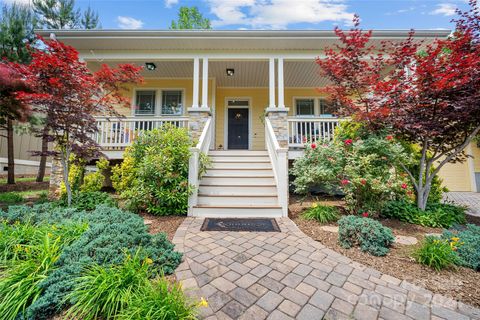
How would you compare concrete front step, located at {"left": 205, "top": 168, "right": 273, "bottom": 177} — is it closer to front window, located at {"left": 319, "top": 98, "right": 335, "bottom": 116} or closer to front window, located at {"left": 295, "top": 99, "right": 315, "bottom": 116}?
front window, located at {"left": 319, "top": 98, "right": 335, "bottom": 116}

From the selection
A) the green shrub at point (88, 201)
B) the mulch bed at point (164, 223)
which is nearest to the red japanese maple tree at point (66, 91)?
the green shrub at point (88, 201)

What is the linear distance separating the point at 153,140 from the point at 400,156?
4883 millimetres

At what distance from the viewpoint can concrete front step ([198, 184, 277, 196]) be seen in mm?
4250

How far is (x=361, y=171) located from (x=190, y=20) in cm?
1642

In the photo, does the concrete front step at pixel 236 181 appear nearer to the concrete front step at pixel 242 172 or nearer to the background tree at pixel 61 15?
the concrete front step at pixel 242 172

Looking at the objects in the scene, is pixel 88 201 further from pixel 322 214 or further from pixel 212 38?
pixel 212 38

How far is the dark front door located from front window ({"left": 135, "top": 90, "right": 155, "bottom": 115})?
10.2 ft

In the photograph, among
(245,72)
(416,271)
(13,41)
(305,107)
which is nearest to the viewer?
(416,271)

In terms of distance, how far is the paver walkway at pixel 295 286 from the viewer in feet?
4.76

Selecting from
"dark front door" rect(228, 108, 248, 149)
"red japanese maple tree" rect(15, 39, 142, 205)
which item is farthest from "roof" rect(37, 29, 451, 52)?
"dark front door" rect(228, 108, 248, 149)

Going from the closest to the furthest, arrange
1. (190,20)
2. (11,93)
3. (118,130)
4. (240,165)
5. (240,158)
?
(11,93), (240,165), (240,158), (118,130), (190,20)

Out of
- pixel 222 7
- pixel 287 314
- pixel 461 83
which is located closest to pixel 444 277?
pixel 287 314

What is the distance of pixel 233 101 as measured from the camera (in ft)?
27.8

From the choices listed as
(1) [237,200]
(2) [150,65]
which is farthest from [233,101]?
(1) [237,200]
